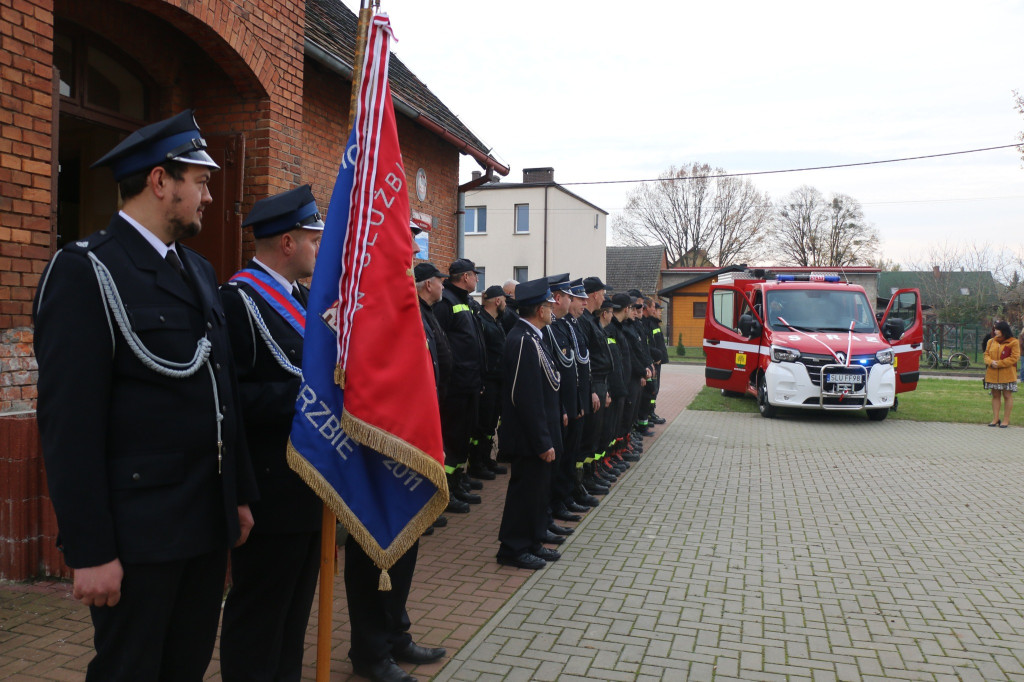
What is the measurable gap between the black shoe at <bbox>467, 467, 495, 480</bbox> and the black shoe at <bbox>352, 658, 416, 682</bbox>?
490 cm

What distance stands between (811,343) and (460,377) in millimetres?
8639

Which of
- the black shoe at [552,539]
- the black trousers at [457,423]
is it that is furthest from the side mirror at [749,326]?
the black shoe at [552,539]

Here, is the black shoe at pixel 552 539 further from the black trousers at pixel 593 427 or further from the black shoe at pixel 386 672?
the black shoe at pixel 386 672

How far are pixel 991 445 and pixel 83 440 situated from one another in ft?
43.0

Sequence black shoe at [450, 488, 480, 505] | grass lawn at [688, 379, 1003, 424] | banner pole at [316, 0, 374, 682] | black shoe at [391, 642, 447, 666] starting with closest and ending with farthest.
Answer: banner pole at [316, 0, 374, 682] → black shoe at [391, 642, 447, 666] → black shoe at [450, 488, 480, 505] → grass lawn at [688, 379, 1003, 424]

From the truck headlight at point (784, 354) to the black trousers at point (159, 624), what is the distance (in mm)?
12668

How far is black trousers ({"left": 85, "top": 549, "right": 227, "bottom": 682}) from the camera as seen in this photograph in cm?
219

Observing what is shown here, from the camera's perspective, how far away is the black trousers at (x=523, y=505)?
5527 millimetres

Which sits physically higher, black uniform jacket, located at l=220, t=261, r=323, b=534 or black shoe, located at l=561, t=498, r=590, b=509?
black uniform jacket, located at l=220, t=261, r=323, b=534

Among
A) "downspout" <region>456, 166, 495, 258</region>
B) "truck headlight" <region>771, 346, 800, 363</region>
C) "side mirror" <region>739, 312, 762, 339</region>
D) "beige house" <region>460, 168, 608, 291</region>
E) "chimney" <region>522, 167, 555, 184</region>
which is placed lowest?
"truck headlight" <region>771, 346, 800, 363</region>

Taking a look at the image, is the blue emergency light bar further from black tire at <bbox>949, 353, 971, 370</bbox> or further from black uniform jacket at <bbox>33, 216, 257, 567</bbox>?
black tire at <bbox>949, 353, 971, 370</bbox>

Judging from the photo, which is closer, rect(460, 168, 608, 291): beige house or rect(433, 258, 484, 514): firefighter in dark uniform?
rect(433, 258, 484, 514): firefighter in dark uniform

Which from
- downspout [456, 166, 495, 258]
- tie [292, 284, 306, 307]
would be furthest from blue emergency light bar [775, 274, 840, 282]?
tie [292, 284, 306, 307]

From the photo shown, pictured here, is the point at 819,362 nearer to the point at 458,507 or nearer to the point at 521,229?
the point at 458,507
